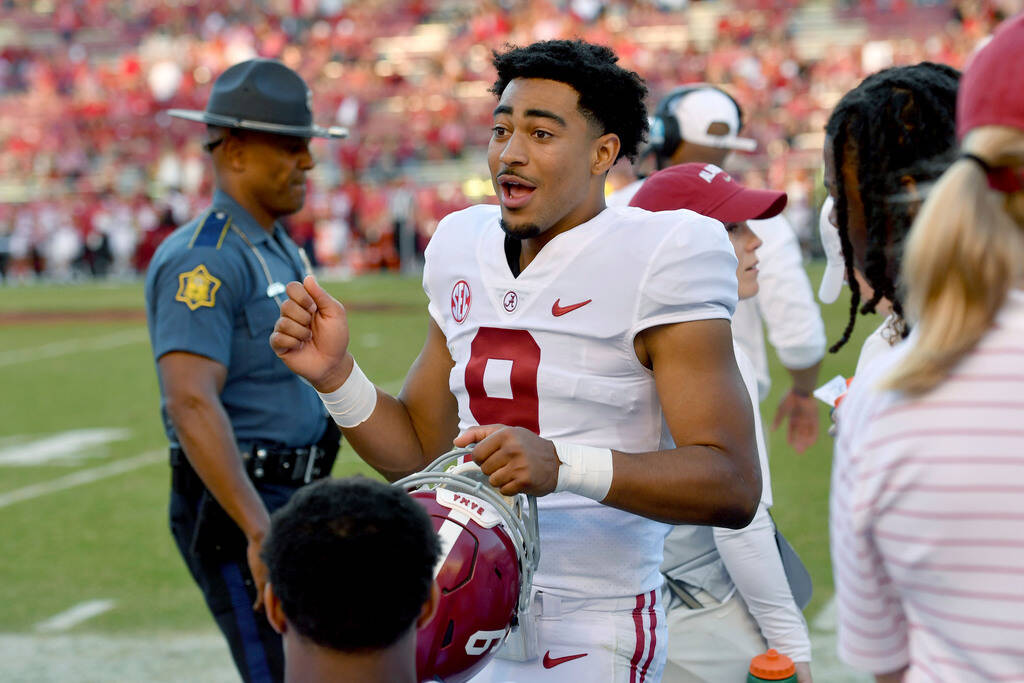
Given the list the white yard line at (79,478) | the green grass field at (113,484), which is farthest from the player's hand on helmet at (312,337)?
the white yard line at (79,478)

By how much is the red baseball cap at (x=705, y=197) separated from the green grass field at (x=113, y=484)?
2553 millimetres

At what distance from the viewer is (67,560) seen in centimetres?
599

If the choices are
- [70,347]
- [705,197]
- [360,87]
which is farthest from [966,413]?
[360,87]

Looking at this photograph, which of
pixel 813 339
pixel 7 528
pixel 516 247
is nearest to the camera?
pixel 516 247

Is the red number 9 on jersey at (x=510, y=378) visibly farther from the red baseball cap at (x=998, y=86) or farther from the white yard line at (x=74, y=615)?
the white yard line at (x=74, y=615)

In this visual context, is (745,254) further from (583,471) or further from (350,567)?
(350,567)

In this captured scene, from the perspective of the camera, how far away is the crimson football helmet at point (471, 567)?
1.84m

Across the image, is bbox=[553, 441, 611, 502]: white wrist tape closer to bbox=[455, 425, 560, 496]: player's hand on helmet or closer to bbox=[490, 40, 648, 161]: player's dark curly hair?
bbox=[455, 425, 560, 496]: player's hand on helmet

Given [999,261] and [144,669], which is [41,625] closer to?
[144,669]

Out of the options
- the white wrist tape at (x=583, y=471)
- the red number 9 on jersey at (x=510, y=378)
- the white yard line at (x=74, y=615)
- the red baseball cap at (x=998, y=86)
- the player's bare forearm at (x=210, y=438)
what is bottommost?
the white yard line at (x=74, y=615)

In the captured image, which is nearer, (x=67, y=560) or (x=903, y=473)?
(x=903, y=473)

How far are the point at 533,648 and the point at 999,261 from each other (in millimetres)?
1194

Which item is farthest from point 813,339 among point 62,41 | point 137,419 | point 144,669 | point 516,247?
point 62,41

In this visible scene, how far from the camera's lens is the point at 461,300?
236 cm
